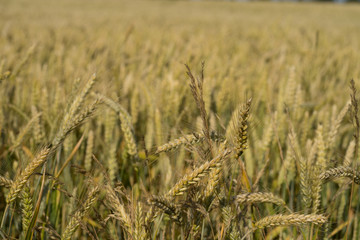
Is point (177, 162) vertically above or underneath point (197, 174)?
underneath

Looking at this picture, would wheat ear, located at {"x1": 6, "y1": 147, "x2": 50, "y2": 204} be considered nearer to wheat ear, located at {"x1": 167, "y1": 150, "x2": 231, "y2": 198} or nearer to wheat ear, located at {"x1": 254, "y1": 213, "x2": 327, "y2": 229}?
wheat ear, located at {"x1": 167, "y1": 150, "x2": 231, "y2": 198}

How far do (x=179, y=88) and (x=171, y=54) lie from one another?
1521 mm

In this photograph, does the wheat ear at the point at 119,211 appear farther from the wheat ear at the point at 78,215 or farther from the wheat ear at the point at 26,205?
the wheat ear at the point at 26,205

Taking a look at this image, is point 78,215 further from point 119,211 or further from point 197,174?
point 197,174

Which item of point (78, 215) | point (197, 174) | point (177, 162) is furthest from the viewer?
point (177, 162)

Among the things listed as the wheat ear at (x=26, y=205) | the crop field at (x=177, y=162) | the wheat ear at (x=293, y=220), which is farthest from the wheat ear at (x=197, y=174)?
the wheat ear at (x=26, y=205)

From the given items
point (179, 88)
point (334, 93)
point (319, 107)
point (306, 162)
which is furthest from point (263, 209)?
point (334, 93)

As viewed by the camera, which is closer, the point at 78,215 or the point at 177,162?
the point at 78,215

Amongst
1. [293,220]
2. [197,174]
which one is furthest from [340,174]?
[197,174]

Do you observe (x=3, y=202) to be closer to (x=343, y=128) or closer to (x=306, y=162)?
(x=306, y=162)

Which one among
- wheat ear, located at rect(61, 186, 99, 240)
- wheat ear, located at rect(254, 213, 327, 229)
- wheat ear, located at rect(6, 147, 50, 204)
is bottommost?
wheat ear, located at rect(61, 186, 99, 240)

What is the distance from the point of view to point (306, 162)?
30.5 inches

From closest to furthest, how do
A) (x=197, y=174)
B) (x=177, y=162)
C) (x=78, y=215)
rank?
1. (x=197, y=174)
2. (x=78, y=215)
3. (x=177, y=162)

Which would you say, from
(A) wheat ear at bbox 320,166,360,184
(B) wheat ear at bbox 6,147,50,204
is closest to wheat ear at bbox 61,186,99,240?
(B) wheat ear at bbox 6,147,50,204
